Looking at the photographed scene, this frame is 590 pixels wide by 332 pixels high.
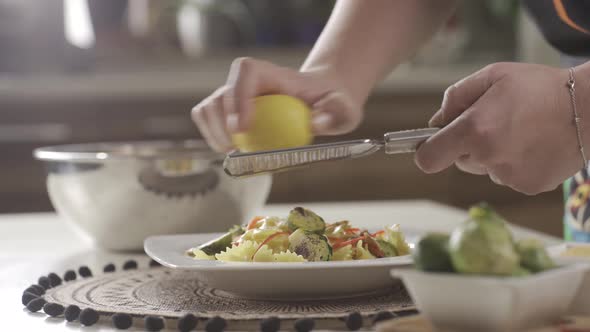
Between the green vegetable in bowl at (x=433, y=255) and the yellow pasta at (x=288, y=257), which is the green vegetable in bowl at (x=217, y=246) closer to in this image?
the yellow pasta at (x=288, y=257)

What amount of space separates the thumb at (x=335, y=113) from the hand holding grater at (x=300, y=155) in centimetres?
22

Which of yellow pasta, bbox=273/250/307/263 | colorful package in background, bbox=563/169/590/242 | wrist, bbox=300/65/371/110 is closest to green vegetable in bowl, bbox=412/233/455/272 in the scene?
yellow pasta, bbox=273/250/307/263

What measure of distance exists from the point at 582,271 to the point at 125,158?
32.3 inches

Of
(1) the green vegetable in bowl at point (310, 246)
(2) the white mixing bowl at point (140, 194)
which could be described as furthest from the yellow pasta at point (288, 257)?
(2) the white mixing bowl at point (140, 194)

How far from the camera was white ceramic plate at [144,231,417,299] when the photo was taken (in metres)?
0.79

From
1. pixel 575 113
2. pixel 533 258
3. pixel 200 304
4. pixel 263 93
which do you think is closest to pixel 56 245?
pixel 263 93

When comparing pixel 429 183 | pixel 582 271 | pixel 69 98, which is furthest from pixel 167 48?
pixel 582 271

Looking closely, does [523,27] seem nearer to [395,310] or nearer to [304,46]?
[304,46]

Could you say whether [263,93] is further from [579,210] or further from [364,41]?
[579,210]

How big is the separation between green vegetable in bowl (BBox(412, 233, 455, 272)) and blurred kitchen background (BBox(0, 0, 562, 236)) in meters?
2.43

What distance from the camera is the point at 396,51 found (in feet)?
4.55

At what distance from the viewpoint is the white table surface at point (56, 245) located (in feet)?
2.85

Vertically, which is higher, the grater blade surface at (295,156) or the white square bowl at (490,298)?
the grater blade surface at (295,156)

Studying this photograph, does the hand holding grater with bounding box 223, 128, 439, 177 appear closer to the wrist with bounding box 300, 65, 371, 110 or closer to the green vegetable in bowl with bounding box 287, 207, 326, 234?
the green vegetable in bowl with bounding box 287, 207, 326, 234
